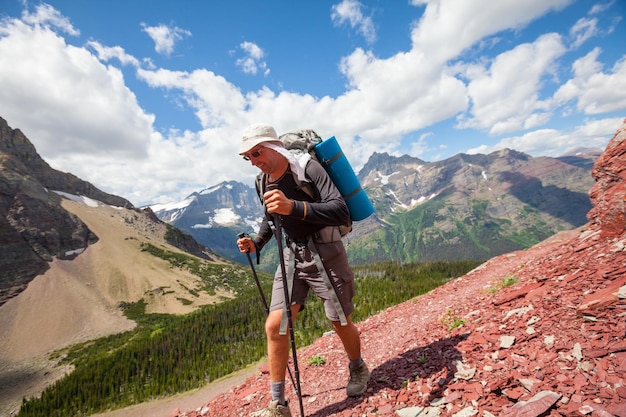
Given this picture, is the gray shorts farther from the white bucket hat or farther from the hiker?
the white bucket hat

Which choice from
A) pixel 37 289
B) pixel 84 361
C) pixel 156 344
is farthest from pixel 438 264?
pixel 37 289

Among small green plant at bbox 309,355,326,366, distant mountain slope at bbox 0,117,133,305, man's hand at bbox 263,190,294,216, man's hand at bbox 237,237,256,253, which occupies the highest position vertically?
distant mountain slope at bbox 0,117,133,305

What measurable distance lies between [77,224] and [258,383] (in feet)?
673

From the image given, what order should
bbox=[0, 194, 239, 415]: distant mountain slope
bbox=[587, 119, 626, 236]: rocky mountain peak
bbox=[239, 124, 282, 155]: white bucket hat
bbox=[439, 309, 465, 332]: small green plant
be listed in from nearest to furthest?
bbox=[239, 124, 282, 155]: white bucket hat
bbox=[439, 309, 465, 332]: small green plant
bbox=[587, 119, 626, 236]: rocky mountain peak
bbox=[0, 194, 239, 415]: distant mountain slope

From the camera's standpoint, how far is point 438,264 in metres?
153

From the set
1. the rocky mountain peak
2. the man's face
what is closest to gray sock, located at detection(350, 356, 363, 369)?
the man's face

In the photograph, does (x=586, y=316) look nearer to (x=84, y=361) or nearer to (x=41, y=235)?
(x=84, y=361)

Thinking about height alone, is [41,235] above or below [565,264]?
above

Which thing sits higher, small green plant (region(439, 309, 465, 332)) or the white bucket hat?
the white bucket hat

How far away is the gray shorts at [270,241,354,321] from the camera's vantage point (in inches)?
208

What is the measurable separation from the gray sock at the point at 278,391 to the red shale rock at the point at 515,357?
110 centimetres

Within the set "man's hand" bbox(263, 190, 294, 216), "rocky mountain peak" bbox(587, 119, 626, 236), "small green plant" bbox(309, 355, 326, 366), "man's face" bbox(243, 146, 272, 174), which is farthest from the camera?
"rocky mountain peak" bbox(587, 119, 626, 236)

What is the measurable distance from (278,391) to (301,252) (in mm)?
2444

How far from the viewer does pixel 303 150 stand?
548 centimetres
